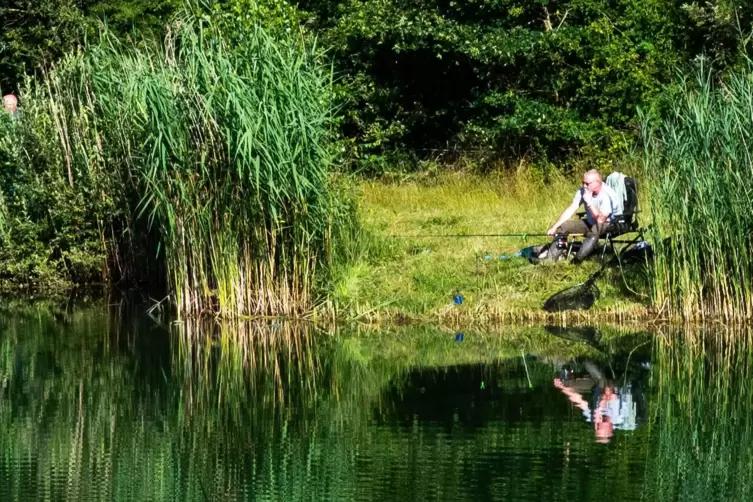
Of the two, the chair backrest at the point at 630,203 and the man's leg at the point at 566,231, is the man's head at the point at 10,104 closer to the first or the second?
the man's leg at the point at 566,231

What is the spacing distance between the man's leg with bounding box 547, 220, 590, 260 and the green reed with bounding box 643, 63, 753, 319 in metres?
1.49

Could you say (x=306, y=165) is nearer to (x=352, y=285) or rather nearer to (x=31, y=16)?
(x=352, y=285)

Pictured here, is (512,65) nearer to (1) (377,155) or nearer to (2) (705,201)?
(1) (377,155)

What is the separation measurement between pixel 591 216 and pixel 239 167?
3585 millimetres

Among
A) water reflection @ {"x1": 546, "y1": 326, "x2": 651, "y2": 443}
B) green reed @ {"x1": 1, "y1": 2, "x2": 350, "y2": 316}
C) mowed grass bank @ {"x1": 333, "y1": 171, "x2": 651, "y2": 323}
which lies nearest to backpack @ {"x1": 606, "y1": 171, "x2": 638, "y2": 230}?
mowed grass bank @ {"x1": 333, "y1": 171, "x2": 651, "y2": 323}

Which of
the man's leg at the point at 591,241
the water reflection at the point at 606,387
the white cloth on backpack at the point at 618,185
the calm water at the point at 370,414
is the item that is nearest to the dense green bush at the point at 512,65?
the white cloth on backpack at the point at 618,185

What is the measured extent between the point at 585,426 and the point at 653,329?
371 centimetres

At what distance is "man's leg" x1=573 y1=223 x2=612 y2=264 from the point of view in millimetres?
14273

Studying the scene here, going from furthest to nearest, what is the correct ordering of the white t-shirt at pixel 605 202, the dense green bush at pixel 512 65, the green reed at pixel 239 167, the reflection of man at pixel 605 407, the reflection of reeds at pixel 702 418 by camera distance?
the dense green bush at pixel 512 65
the white t-shirt at pixel 605 202
the green reed at pixel 239 167
the reflection of man at pixel 605 407
the reflection of reeds at pixel 702 418

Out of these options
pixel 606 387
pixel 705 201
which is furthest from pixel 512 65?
pixel 606 387

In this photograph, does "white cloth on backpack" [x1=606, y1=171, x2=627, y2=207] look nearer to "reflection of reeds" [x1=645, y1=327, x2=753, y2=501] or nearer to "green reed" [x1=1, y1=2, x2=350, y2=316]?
"reflection of reeds" [x1=645, y1=327, x2=753, y2=501]

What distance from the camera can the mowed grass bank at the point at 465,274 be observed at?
1365cm

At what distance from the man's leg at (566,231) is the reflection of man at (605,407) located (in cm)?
361

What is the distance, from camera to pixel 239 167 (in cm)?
1325
